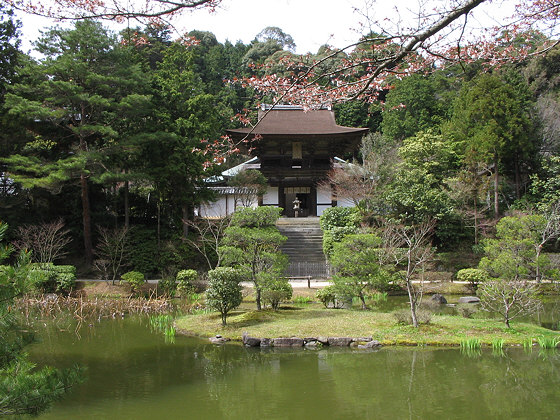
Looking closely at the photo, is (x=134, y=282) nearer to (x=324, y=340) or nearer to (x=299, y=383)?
(x=324, y=340)

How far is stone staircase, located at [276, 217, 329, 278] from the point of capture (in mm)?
17219

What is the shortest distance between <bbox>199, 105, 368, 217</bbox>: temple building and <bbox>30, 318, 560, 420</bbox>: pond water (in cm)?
1504

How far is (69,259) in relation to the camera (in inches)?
703

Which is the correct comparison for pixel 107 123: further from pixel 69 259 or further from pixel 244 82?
pixel 244 82

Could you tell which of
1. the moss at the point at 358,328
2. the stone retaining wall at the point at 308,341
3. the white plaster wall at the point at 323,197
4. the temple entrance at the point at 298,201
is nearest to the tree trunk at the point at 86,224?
the moss at the point at 358,328

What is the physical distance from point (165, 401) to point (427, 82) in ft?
92.0

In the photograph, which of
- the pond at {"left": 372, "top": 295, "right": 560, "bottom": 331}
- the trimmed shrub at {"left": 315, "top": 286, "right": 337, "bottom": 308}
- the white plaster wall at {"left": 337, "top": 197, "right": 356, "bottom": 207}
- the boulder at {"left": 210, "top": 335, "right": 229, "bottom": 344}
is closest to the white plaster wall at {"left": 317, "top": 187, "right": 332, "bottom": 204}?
the white plaster wall at {"left": 337, "top": 197, "right": 356, "bottom": 207}

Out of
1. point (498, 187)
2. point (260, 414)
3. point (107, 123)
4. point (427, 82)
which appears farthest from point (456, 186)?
point (260, 414)


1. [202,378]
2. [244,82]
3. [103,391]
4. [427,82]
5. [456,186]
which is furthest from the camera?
[427,82]

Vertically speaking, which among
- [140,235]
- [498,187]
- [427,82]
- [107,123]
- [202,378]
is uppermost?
[427,82]

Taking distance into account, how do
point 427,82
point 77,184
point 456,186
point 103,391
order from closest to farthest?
1. point 103,391
2. point 77,184
3. point 456,186
4. point 427,82

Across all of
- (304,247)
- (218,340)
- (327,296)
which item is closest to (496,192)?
(304,247)

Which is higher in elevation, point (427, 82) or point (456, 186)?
point (427, 82)

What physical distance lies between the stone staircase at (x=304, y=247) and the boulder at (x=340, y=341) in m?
8.21
